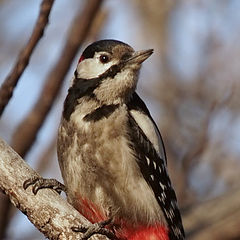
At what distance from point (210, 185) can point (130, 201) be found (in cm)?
192

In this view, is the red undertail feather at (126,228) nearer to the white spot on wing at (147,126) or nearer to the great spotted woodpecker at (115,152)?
the great spotted woodpecker at (115,152)

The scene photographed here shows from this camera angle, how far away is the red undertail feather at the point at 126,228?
4.42 m

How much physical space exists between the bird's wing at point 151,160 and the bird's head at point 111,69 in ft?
0.47

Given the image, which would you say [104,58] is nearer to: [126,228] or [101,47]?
[101,47]

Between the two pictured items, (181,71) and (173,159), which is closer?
(173,159)

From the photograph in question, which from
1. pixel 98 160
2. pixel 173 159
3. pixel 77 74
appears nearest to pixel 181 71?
pixel 173 159

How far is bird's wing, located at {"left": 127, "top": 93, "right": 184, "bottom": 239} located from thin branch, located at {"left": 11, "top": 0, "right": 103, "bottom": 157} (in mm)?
583

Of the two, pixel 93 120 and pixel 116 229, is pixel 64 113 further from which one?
pixel 116 229

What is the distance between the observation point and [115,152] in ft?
14.6

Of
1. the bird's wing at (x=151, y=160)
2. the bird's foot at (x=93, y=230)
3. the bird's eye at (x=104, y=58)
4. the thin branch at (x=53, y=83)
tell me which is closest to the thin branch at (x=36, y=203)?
the bird's foot at (x=93, y=230)

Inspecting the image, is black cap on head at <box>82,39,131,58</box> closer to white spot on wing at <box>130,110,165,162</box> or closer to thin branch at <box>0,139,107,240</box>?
white spot on wing at <box>130,110,165,162</box>

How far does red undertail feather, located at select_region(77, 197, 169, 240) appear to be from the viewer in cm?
442

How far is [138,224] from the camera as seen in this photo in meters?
4.53

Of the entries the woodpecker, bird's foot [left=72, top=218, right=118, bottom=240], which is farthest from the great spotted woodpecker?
bird's foot [left=72, top=218, right=118, bottom=240]
